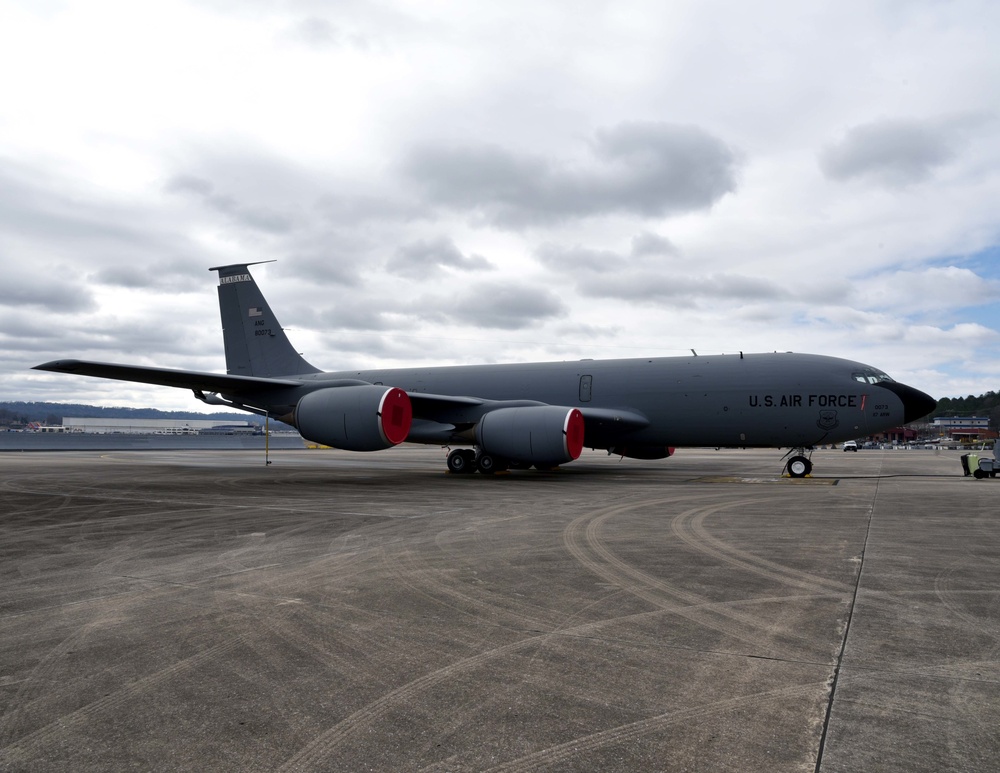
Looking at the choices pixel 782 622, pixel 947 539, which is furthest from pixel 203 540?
pixel 947 539

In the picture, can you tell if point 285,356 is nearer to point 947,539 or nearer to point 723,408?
point 723,408

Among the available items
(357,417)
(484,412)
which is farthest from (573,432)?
(357,417)

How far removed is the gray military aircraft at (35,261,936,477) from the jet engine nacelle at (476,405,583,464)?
30mm

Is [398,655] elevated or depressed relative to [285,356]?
depressed

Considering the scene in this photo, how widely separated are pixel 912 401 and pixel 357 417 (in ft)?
45.5

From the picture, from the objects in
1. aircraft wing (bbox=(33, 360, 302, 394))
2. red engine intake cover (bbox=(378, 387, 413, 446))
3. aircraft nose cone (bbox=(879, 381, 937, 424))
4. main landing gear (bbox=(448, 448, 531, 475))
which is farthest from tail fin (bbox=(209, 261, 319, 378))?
aircraft nose cone (bbox=(879, 381, 937, 424))

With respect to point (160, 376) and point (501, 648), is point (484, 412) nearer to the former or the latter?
point (160, 376)

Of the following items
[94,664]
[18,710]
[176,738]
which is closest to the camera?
[176,738]

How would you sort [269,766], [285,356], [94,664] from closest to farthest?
[269,766]
[94,664]
[285,356]

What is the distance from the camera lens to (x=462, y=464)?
20.9 m

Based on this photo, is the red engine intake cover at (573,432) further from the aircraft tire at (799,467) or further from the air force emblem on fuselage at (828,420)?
the air force emblem on fuselage at (828,420)

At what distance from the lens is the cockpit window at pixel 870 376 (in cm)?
1811

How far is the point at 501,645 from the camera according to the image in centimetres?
408

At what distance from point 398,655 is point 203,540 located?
199 inches
